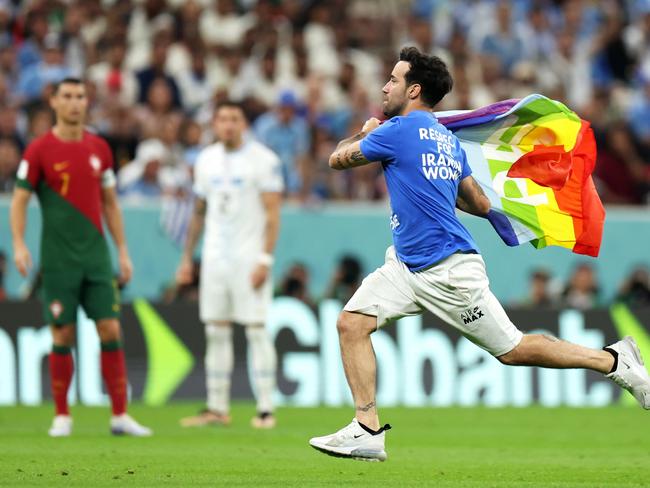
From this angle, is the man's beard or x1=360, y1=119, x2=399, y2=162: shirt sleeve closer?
x1=360, y1=119, x2=399, y2=162: shirt sleeve

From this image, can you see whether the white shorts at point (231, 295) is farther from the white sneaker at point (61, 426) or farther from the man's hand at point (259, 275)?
the white sneaker at point (61, 426)

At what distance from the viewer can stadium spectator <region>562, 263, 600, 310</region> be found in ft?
58.4

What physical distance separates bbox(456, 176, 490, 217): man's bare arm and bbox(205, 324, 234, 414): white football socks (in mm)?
4251

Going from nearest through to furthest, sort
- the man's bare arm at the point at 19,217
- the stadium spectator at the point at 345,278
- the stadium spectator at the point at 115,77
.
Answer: the man's bare arm at the point at 19,217 → the stadium spectator at the point at 345,278 → the stadium spectator at the point at 115,77

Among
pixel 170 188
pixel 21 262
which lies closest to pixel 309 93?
pixel 170 188

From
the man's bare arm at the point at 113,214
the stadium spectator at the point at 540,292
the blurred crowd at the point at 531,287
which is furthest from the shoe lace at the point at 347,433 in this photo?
the stadium spectator at the point at 540,292

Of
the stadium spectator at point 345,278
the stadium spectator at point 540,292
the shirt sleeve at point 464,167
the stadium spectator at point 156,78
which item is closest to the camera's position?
the shirt sleeve at point 464,167

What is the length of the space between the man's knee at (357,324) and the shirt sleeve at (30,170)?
3.92 meters

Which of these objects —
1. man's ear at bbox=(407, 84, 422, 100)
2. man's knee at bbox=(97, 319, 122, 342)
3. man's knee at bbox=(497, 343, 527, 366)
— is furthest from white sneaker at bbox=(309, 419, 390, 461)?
man's knee at bbox=(97, 319, 122, 342)

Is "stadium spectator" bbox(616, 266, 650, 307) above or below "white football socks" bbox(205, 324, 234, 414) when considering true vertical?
above

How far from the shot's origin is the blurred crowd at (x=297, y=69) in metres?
18.5

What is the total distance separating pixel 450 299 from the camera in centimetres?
891

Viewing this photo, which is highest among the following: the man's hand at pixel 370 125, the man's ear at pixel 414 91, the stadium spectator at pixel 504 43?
the stadium spectator at pixel 504 43

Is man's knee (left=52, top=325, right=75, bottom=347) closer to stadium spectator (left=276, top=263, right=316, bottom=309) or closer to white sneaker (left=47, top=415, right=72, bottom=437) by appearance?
white sneaker (left=47, top=415, right=72, bottom=437)
